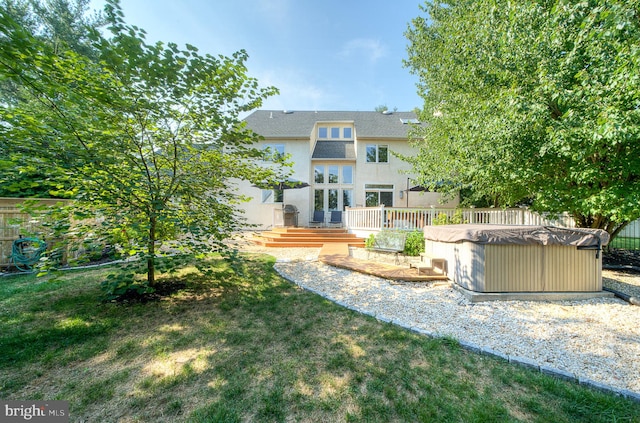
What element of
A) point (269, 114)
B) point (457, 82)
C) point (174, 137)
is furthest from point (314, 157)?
point (174, 137)

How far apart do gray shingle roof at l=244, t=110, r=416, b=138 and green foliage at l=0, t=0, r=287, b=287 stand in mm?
10573

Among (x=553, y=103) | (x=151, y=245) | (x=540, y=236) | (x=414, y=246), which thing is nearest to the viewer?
(x=151, y=245)

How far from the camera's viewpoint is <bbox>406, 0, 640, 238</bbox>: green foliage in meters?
4.14

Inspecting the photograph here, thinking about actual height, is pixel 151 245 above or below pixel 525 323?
above

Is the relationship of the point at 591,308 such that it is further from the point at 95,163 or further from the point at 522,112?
the point at 95,163

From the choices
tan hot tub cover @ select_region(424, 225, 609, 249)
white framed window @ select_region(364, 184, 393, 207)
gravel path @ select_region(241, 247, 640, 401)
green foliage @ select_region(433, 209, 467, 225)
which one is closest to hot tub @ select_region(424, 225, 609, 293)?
tan hot tub cover @ select_region(424, 225, 609, 249)

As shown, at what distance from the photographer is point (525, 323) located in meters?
3.50

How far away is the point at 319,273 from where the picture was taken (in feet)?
19.1

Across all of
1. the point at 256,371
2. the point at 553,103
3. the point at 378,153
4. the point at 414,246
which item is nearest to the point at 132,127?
the point at 256,371

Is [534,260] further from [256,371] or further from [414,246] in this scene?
[256,371]

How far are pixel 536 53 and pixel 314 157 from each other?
10695 mm

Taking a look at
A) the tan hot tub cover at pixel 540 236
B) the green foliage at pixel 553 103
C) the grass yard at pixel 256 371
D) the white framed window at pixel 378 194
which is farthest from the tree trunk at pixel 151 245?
the white framed window at pixel 378 194

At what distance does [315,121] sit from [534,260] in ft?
47.0

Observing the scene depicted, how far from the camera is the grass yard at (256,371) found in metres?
1.91
